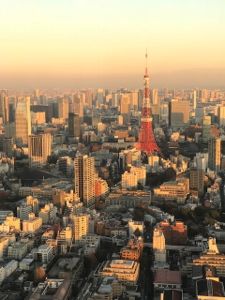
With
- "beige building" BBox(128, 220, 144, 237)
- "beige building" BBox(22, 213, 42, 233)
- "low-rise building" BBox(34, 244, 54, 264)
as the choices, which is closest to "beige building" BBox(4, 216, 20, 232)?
"beige building" BBox(22, 213, 42, 233)

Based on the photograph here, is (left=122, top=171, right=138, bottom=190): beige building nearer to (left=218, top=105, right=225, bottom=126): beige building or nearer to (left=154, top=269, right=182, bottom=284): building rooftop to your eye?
(left=154, top=269, right=182, bottom=284): building rooftop

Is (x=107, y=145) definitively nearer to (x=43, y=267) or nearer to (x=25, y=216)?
(x=25, y=216)

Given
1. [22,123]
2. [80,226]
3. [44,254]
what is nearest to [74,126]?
[22,123]

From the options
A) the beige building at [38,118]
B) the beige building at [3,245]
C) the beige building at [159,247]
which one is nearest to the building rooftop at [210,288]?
the beige building at [159,247]

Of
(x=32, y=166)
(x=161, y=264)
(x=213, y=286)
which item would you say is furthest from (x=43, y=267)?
(x=32, y=166)

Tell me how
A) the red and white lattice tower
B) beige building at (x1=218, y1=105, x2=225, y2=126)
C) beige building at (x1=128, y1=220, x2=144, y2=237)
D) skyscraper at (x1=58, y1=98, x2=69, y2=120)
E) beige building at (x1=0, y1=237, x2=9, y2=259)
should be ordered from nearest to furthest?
beige building at (x1=0, y1=237, x2=9, y2=259), beige building at (x1=128, y1=220, x2=144, y2=237), the red and white lattice tower, beige building at (x1=218, y1=105, x2=225, y2=126), skyscraper at (x1=58, y1=98, x2=69, y2=120)

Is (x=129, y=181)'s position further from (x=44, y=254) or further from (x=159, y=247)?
(x=44, y=254)

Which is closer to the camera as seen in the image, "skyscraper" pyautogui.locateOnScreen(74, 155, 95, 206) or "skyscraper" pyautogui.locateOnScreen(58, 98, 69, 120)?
"skyscraper" pyautogui.locateOnScreen(74, 155, 95, 206)

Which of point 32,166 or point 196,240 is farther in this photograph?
point 32,166
